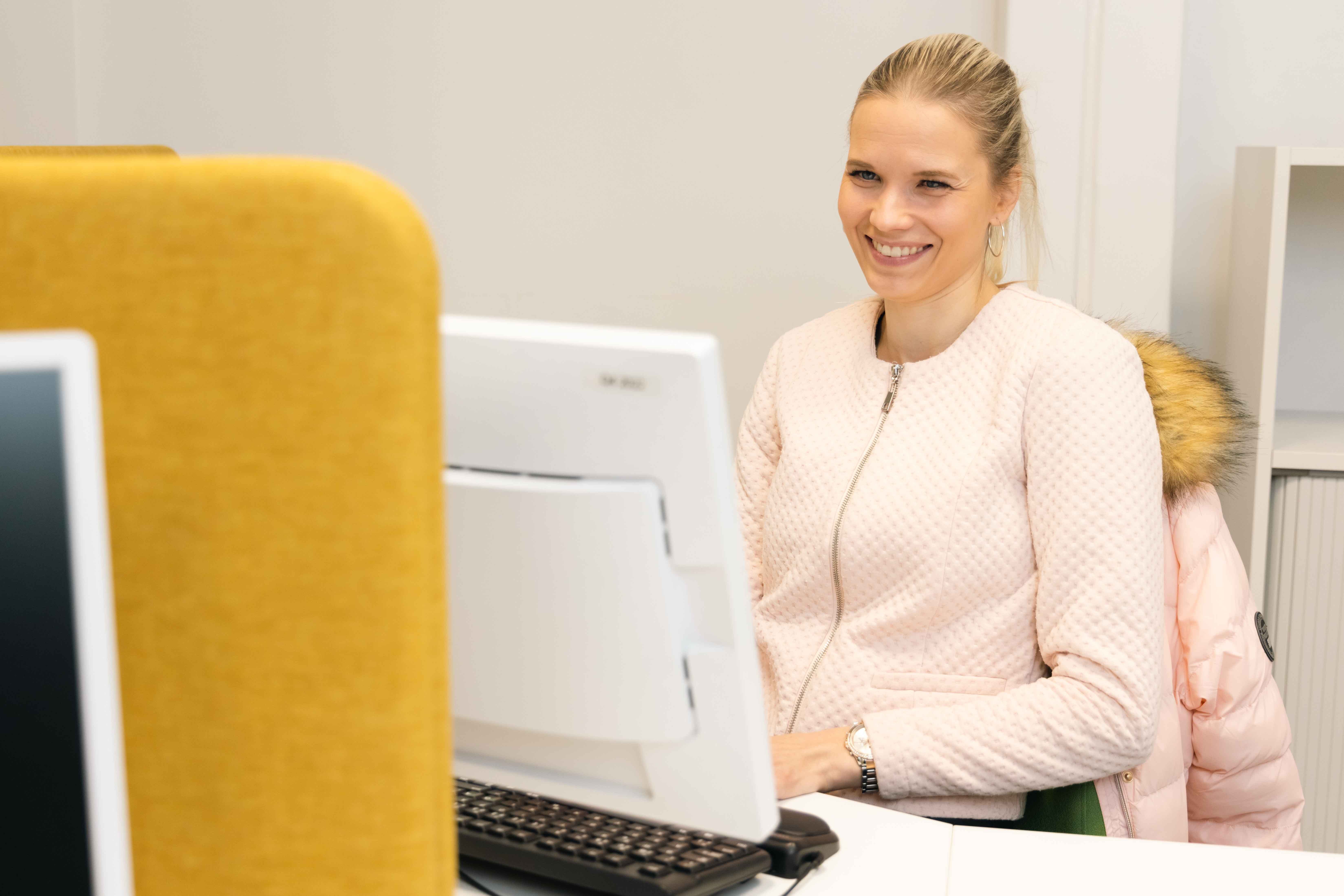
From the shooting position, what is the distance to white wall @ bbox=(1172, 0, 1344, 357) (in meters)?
2.26

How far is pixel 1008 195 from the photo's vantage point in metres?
1.53

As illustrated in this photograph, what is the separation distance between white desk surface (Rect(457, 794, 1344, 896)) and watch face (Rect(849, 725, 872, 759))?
0.46 ft

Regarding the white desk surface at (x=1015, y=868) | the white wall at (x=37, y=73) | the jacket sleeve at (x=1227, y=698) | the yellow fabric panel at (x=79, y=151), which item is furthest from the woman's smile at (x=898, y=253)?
the white wall at (x=37, y=73)

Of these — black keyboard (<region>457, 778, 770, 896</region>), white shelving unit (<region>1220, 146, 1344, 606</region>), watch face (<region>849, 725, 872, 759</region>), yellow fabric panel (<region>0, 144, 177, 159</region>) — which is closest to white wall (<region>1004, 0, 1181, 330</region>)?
white shelving unit (<region>1220, 146, 1344, 606</region>)

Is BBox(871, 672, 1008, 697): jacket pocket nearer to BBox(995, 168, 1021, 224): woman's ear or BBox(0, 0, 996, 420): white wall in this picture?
BBox(995, 168, 1021, 224): woman's ear

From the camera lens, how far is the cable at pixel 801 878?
89 cm

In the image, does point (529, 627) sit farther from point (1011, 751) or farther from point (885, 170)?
point (885, 170)

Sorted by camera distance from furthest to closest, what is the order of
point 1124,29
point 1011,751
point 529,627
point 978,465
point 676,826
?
point 1124,29, point 978,465, point 1011,751, point 676,826, point 529,627

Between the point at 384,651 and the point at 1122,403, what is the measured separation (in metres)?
0.98

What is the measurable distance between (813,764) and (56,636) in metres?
0.84

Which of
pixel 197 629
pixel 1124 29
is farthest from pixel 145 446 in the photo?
pixel 1124 29

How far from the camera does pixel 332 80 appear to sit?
2.47m

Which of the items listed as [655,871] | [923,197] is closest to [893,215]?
[923,197]

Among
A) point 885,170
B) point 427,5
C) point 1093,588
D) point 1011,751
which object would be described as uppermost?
point 427,5
